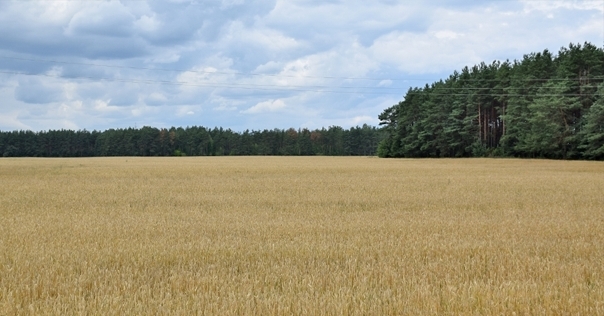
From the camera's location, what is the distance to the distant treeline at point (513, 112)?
2628 inches

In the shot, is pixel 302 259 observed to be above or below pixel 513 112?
below

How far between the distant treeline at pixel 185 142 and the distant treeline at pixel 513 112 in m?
58.5

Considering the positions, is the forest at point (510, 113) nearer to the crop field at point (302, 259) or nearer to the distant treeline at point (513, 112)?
the distant treeline at point (513, 112)

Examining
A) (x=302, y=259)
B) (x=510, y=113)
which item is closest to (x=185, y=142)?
(x=510, y=113)

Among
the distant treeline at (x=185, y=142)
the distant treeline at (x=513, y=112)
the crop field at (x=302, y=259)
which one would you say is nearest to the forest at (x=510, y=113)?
the distant treeline at (x=513, y=112)

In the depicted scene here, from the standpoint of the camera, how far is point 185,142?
540 feet

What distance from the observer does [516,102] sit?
2972 inches

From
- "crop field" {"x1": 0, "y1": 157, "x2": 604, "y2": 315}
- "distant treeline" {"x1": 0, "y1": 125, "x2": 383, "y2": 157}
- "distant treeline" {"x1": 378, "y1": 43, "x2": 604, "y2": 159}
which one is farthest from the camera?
"distant treeline" {"x1": 0, "y1": 125, "x2": 383, "y2": 157}

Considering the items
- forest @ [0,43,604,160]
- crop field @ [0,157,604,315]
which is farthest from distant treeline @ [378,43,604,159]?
crop field @ [0,157,604,315]

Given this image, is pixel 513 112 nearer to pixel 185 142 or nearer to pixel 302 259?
pixel 302 259

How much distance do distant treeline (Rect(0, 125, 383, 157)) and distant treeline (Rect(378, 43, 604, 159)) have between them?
192ft

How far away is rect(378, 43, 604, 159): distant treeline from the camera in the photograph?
66.8 m

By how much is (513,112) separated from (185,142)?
362 feet

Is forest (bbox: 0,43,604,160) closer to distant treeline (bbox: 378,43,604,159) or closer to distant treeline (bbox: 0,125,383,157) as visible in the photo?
distant treeline (bbox: 378,43,604,159)
